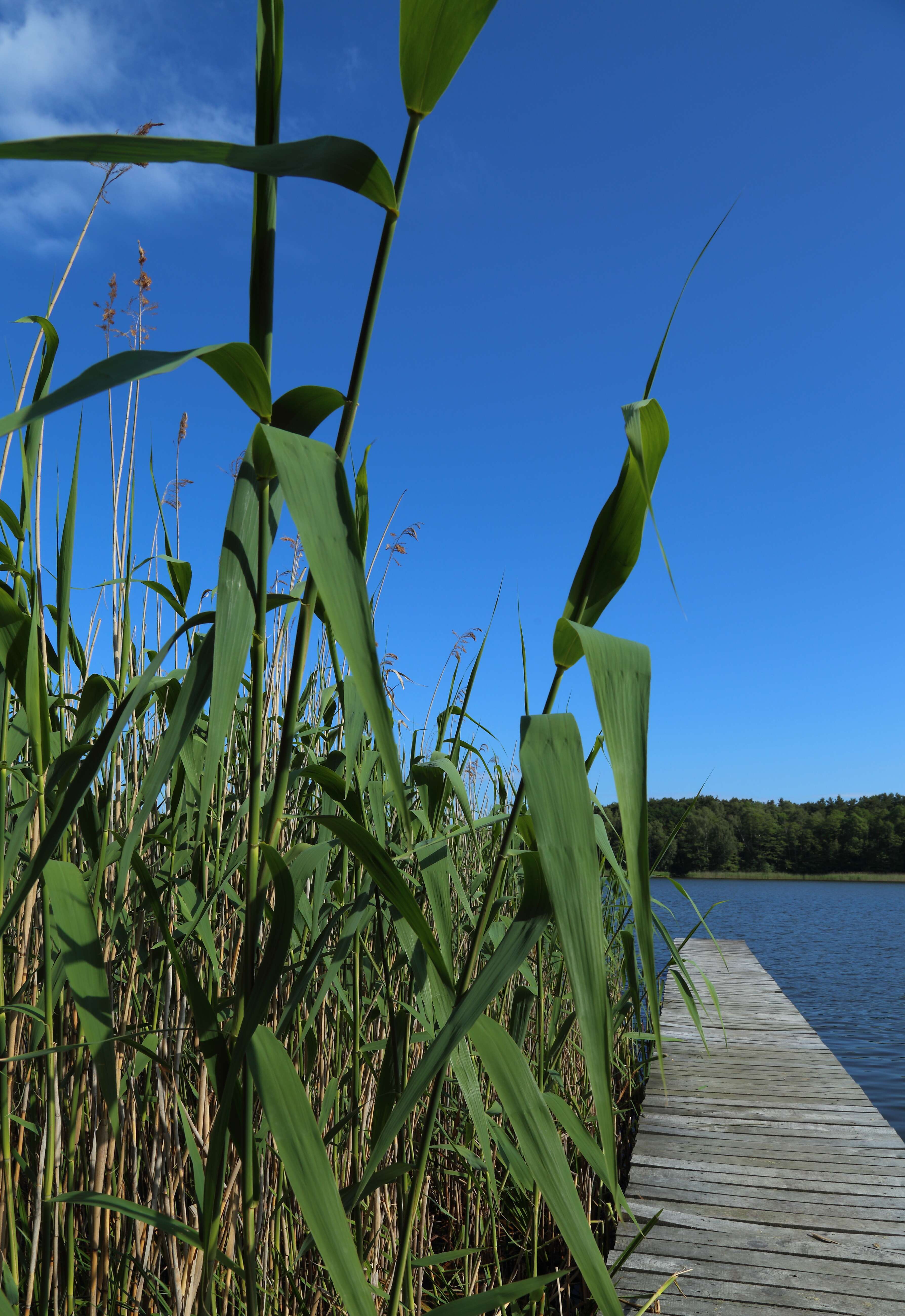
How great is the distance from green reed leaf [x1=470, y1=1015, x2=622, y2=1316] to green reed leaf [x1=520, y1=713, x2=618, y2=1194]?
67 millimetres

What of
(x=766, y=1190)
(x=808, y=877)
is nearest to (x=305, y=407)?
(x=766, y=1190)

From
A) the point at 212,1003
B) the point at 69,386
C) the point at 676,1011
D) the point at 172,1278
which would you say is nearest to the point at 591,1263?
the point at 212,1003

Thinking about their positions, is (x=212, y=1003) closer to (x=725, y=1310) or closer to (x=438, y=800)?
(x=438, y=800)

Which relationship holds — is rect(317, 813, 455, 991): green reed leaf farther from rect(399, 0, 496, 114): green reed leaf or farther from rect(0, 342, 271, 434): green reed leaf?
rect(399, 0, 496, 114): green reed leaf

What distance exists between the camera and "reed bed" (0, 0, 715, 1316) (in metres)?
0.37

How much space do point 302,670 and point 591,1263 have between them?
39 cm

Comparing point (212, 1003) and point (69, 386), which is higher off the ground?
point (69, 386)

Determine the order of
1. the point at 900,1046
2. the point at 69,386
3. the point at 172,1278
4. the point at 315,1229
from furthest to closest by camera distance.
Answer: the point at 900,1046, the point at 172,1278, the point at 315,1229, the point at 69,386

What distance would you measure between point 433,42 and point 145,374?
0.26 metres

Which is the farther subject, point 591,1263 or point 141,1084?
point 141,1084

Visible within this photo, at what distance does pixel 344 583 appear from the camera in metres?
0.33

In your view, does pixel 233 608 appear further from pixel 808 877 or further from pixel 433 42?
pixel 808 877

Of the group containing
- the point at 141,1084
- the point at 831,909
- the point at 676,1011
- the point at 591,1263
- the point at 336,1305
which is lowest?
the point at 831,909

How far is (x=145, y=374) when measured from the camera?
0.32m
